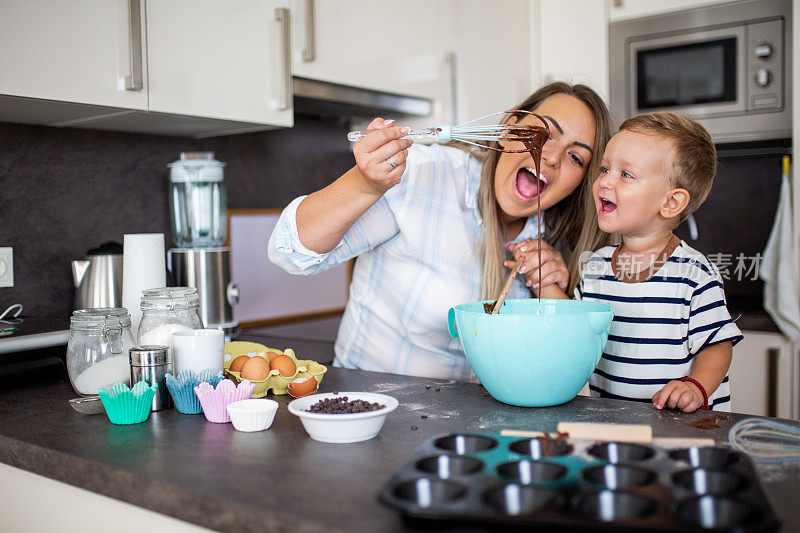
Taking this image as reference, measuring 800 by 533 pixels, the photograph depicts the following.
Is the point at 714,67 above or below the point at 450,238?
above

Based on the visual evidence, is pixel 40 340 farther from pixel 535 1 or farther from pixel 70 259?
pixel 535 1

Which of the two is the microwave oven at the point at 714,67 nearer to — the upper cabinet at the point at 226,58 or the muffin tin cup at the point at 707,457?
the upper cabinet at the point at 226,58

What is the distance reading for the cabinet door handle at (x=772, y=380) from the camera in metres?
2.06

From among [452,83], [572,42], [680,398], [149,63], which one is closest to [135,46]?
[149,63]

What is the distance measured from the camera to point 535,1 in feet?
8.38

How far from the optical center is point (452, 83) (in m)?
2.25

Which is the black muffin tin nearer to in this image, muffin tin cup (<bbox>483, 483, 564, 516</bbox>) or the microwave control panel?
muffin tin cup (<bbox>483, 483, 564, 516</bbox>)

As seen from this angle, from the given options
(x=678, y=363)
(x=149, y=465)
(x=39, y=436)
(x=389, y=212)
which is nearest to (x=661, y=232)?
(x=678, y=363)

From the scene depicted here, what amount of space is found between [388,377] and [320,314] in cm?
113

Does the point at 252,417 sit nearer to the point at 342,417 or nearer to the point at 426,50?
the point at 342,417

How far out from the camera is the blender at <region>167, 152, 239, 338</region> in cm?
175

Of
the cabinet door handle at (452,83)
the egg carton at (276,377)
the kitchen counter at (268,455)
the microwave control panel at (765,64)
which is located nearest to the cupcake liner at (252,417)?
the kitchen counter at (268,455)

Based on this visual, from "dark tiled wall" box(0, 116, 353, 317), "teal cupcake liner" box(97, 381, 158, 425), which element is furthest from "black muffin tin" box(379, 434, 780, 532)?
"dark tiled wall" box(0, 116, 353, 317)

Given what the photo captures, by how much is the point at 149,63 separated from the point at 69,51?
0.17 m
